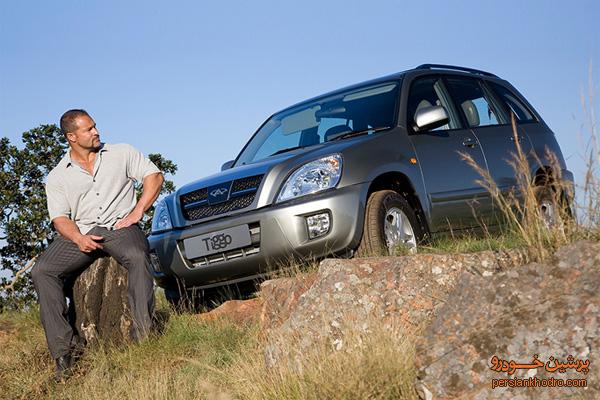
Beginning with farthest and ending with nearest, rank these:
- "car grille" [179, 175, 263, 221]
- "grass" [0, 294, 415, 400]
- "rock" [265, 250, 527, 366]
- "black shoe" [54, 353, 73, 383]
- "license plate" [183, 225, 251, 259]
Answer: "car grille" [179, 175, 263, 221] → "license plate" [183, 225, 251, 259] → "black shoe" [54, 353, 73, 383] → "rock" [265, 250, 527, 366] → "grass" [0, 294, 415, 400]

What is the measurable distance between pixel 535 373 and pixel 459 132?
405 centimetres

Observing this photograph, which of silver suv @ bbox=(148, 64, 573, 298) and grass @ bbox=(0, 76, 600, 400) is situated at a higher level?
silver suv @ bbox=(148, 64, 573, 298)

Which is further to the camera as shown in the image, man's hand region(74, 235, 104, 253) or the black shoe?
man's hand region(74, 235, 104, 253)

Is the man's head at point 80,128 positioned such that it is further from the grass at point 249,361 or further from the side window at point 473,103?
the side window at point 473,103

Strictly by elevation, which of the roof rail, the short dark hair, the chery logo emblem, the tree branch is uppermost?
the short dark hair

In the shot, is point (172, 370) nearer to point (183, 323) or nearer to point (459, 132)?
point (183, 323)

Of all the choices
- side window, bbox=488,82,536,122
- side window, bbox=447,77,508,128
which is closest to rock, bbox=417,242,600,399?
side window, bbox=447,77,508,128

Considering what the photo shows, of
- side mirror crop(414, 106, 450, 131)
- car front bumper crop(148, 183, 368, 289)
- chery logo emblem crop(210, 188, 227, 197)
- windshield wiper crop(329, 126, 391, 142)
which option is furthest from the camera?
windshield wiper crop(329, 126, 391, 142)

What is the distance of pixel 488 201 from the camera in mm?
6930

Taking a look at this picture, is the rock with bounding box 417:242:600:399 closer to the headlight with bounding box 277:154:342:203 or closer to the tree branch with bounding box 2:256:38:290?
the headlight with bounding box 277:154:342:203

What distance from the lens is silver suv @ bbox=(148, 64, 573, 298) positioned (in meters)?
5.55

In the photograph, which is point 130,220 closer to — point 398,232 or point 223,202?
point 223,202

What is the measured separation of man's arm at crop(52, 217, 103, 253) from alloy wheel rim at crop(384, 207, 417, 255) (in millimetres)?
2038

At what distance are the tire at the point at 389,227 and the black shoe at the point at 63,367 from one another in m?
2.12
